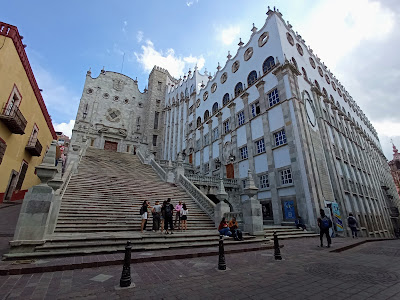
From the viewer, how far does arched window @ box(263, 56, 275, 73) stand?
793 inches

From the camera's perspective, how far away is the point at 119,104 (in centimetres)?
4006

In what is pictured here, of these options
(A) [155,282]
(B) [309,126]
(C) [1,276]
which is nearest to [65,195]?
(C) [1,276]

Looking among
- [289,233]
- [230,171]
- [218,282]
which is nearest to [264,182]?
[230,171]

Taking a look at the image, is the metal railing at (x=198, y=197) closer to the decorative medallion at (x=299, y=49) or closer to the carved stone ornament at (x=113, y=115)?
the decorative medallion at (x=299, y=49)

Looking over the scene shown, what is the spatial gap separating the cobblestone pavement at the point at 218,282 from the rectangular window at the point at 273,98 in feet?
50.6

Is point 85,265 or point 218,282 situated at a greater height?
point 85,265

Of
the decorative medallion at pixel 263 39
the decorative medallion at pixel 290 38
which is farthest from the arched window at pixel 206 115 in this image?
the decorative medallion at pixel 290 38

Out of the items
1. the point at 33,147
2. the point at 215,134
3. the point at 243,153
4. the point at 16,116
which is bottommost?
the point at 33,147

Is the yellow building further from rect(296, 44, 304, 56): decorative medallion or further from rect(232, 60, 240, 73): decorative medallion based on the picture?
rect(296, 44, 304, 56): decorative medallion

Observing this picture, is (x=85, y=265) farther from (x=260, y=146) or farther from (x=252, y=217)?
(x=260, y=146)

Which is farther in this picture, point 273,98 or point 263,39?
point 263,39

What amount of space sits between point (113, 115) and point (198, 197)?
31489mm

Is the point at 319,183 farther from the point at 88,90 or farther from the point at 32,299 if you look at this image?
the point at 88,90

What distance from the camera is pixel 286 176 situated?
638 inches
